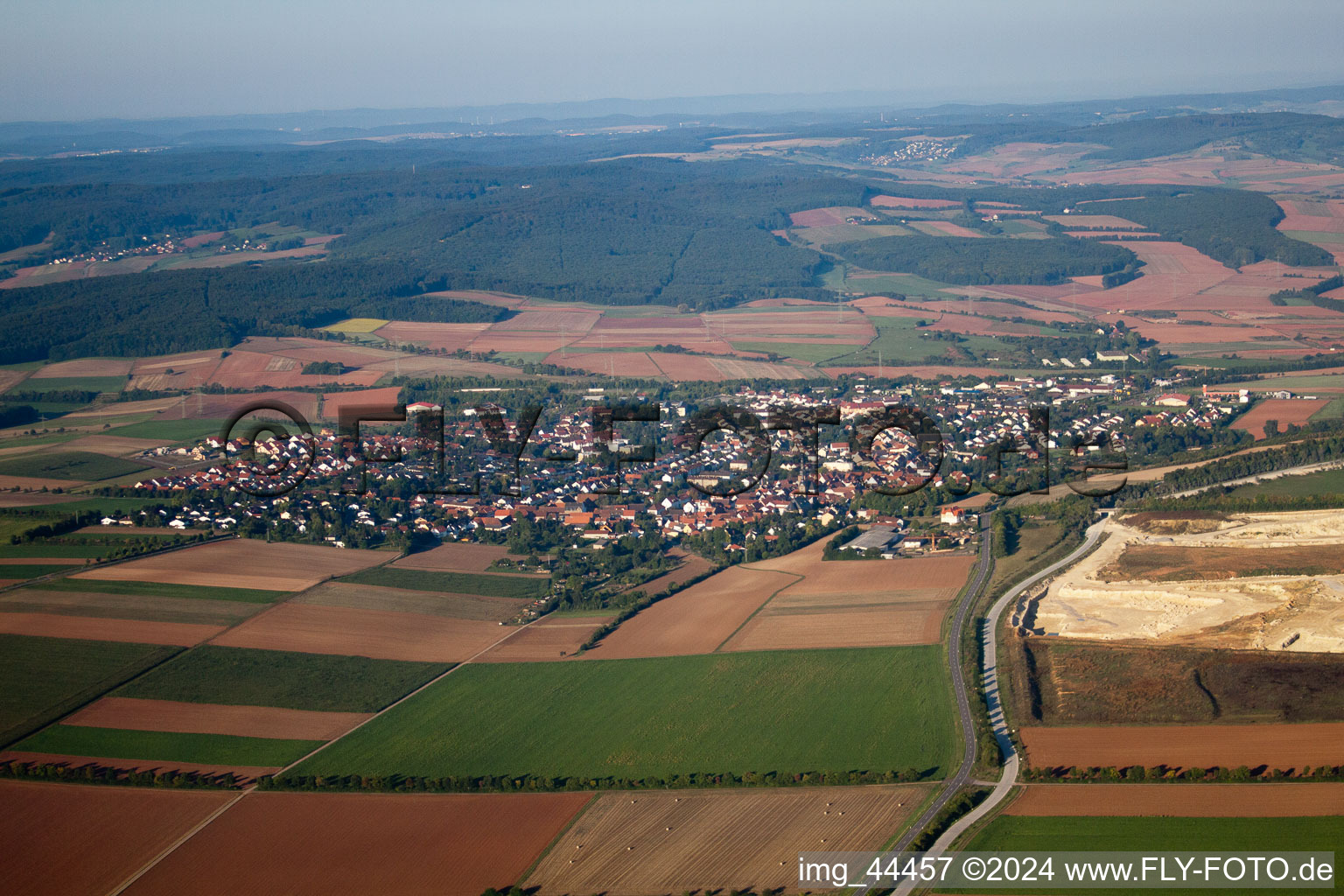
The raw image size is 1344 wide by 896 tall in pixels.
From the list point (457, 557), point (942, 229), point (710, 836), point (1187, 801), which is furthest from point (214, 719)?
point (942, 229)

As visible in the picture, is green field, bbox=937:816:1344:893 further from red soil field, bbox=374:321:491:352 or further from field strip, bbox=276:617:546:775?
red soil field, bbox=374:321:491:352

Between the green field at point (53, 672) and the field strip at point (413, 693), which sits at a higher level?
the green field at point (53, 672)

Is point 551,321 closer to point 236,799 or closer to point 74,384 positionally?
point 74,384

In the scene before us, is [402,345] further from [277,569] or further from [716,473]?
[277,569]

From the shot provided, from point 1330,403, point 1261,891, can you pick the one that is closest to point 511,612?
point 1261,891

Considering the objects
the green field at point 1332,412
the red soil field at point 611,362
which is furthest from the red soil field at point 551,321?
the green field at point 1332,412

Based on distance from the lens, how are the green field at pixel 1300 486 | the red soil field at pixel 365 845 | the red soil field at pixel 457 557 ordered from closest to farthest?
the red soil field at pixel 365 845 < the red soil field at pixel 457 557 < the green field at pixel 1300 486

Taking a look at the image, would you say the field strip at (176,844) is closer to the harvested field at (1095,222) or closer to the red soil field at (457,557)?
the red soil field at (457,557)
